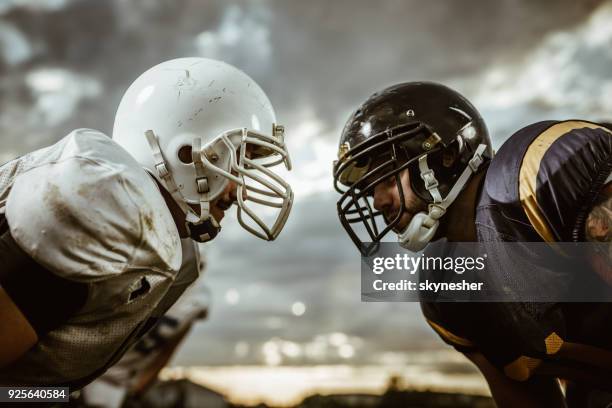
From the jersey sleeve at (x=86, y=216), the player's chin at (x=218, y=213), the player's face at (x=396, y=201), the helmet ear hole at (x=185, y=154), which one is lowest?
the jersey sleeve at (x=86, y=216)

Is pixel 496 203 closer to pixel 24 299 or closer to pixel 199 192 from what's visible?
pixel 199 192

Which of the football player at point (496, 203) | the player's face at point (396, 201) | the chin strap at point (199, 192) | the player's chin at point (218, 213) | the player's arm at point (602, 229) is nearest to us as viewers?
the player's arm at point (602, 229)

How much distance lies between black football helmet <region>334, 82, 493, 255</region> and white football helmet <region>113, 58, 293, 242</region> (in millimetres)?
398

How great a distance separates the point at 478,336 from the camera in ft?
7.27

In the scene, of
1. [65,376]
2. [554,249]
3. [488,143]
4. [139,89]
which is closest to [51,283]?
[65,376]

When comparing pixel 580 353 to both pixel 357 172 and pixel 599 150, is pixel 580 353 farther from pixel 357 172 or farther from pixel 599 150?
pixel 357 172

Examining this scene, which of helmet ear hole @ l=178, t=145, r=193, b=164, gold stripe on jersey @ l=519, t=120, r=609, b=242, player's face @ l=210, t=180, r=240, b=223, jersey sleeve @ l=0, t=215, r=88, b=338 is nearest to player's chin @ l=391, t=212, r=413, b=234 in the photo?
gold stripe on jersey @ l=519, t=120, r=609, b=242

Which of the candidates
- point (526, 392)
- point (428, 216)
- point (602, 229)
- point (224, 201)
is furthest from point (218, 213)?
point (526, 392)

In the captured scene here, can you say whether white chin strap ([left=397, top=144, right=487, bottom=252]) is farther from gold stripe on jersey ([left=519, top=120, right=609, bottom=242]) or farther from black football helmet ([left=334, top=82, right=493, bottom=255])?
gold stripe on jersey ([left=519, top=120, right=609, bottom=242])

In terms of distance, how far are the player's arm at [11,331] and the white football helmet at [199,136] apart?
2.68ft

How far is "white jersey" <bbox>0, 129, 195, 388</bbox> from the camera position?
4.69ft

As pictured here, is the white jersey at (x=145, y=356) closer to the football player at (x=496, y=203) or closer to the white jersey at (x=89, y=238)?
the football player at (x=496, y=203)

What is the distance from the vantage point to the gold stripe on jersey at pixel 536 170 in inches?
68.2

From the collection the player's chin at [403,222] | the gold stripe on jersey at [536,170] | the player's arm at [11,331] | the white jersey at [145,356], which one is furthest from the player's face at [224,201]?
the white jersey at [145,356]
